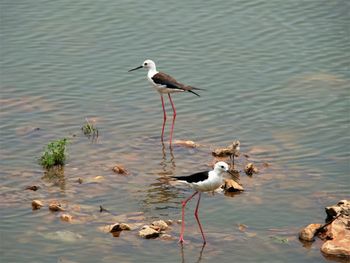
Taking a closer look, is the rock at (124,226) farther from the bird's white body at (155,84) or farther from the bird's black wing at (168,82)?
the bird's white body at (155,84)

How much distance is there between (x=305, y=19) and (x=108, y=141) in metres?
7.63

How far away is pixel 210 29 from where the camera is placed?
2002cm

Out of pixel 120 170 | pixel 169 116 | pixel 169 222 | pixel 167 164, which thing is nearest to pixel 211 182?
pixel 169 222

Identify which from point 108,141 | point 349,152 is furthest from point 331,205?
point 108,141

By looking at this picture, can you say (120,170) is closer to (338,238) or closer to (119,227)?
(119,227)

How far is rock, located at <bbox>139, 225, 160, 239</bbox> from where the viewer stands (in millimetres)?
11344

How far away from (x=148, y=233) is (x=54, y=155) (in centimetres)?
307

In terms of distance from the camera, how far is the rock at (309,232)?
11375 millimetres

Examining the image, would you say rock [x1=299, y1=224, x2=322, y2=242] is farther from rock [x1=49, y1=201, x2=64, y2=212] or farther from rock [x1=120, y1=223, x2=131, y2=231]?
rock [x1=49, y1=201, x2=64, y2=212]

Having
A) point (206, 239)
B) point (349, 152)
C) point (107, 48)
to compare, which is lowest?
point (206, 239)

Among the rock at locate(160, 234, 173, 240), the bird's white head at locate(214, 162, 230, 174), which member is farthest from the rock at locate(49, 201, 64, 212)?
the bird's white head at locate(214, 162, 230, 174)

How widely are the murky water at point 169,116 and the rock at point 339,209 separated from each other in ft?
1.25

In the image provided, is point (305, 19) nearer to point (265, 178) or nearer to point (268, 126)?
point (268, 126)

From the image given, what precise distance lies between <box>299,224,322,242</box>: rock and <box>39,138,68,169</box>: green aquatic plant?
14.3 feet
